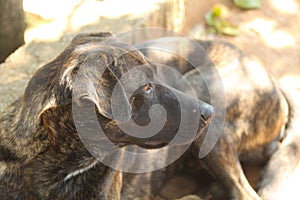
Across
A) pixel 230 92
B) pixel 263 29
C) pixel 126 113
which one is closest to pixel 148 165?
pixel 230 92

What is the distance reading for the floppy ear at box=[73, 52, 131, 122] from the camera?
8.23 feet

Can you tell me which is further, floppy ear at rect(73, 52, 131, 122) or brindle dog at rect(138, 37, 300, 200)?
brindle dog at rect(138, 37, 300, 200)

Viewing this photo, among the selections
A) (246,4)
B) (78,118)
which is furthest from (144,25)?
(78,118)

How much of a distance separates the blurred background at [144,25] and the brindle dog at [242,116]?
24 cm

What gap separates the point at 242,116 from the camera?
412 centimetres

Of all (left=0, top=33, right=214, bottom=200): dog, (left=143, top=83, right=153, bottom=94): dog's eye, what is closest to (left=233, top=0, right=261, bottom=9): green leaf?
(left=0, top=33, right=214, bottom=200): dog

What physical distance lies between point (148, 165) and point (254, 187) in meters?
0.86

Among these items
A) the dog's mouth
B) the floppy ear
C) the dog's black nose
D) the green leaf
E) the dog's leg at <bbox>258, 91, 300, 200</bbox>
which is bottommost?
the dog's leg at <bbox>258, 91, 300, 200</bbox>

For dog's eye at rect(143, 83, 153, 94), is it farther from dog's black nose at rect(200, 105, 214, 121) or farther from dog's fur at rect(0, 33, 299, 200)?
dog's black nose at rect(200, 105, 214, 121)

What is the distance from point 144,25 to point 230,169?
5.22ft

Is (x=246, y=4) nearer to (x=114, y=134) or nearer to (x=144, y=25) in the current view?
(x=144, y=25)

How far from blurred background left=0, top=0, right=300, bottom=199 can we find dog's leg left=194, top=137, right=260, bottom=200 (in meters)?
0.33

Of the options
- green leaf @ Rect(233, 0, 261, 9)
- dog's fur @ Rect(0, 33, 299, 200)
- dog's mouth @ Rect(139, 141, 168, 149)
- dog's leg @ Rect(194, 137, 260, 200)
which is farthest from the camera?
green leaf @ Rect(233, 0, 261, 9)

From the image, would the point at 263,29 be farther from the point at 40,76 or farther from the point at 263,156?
the point at 40,76
